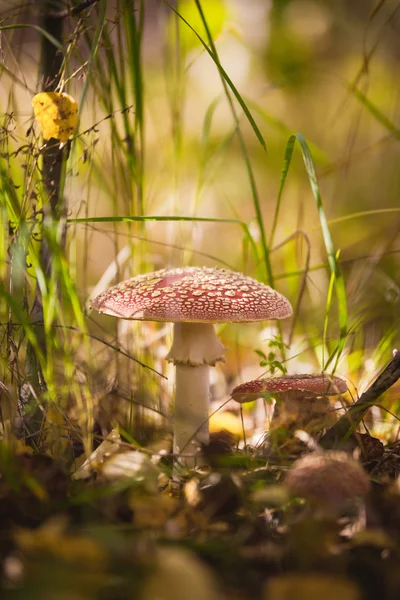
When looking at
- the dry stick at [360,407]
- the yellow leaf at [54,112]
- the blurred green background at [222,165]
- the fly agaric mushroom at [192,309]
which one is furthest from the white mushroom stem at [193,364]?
the yellow leaf at [54,112]

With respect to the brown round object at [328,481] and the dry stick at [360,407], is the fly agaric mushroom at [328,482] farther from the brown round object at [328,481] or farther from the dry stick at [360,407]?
the dry stick at [360,407]

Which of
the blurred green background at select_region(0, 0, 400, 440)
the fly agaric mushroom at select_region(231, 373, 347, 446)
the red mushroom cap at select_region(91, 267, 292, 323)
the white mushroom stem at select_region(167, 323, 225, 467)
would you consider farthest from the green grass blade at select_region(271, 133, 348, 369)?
the white mushroom stem at select_region(167, 323, 225, 467)

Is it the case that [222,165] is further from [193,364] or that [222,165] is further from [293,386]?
[293,386]

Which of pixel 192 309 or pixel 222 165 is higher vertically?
pixel 222 165

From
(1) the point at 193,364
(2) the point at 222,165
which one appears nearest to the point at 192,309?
(1) the point at 193,364

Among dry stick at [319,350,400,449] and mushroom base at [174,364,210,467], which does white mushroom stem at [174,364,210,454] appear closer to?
mushroom base at [174,364,210,467]

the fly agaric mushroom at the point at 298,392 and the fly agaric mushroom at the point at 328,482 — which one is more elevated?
the fly agaric mushroom at the point at 328,482
